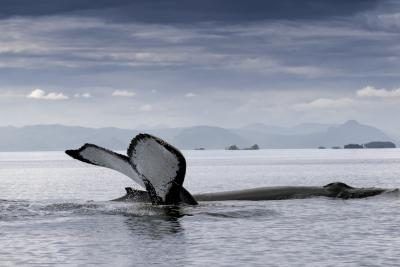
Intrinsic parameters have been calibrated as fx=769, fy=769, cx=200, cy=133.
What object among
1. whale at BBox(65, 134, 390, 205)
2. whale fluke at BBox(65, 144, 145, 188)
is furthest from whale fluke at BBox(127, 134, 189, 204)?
whale fluke at BBox(65, 144, 145, 188)

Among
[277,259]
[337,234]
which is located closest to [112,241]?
[277,259]

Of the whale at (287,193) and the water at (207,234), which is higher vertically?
the whale at (287,193)

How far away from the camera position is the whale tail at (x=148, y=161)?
53.2ft

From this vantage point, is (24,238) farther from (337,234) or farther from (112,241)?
(337,234)

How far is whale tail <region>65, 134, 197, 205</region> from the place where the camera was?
16.2 metres

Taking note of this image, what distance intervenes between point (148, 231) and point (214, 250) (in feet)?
8.94

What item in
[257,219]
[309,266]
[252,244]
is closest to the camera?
[309,266]

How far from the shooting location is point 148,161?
1664cm

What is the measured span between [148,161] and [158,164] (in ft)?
0.77

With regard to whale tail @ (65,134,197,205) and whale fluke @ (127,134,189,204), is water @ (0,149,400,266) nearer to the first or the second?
whale fluke @ (127,134,189,204)

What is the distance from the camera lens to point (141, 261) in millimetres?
12664

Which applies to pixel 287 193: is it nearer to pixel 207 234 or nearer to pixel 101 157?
pixel 207 234

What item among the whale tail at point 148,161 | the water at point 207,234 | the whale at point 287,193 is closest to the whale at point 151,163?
the whale tail at point 148,161

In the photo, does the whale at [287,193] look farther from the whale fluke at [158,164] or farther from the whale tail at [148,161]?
the whale tail at [148,161]
